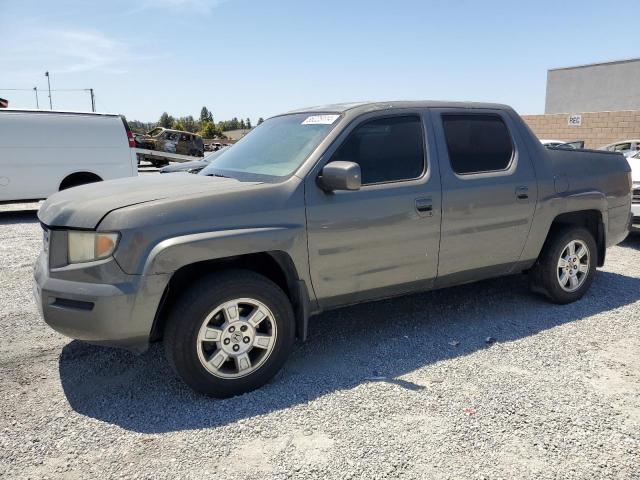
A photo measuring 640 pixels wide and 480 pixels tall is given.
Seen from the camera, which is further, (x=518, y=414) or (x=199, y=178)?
(x=199, y=178)

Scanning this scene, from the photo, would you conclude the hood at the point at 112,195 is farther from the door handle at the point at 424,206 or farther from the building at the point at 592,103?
the building at the point at 592,103

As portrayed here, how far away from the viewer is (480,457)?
2625mm

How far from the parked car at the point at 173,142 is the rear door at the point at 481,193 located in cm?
2289

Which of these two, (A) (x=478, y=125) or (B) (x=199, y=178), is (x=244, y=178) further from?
(A) (x=478, y=125)

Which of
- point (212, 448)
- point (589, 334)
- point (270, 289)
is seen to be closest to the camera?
point (212, 448)

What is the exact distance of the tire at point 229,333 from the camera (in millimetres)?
3047

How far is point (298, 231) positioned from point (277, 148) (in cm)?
90

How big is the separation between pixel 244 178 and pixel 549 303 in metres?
3.23

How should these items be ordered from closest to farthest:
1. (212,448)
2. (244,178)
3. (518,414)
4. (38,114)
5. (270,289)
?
(212,448)
(518,414)
(270,289)
(244,178)
(38,114)

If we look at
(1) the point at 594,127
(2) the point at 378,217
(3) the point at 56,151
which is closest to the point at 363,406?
(2) the point at 378,217

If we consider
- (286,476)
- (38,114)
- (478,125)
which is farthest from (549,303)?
(38,114)

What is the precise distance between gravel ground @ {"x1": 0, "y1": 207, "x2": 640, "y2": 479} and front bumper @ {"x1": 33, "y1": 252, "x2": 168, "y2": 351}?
504 mm

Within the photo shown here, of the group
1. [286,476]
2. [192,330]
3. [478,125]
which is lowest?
[286,476]

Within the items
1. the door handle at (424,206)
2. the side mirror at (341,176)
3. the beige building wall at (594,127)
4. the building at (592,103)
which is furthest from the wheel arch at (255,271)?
the building at (592,103)
